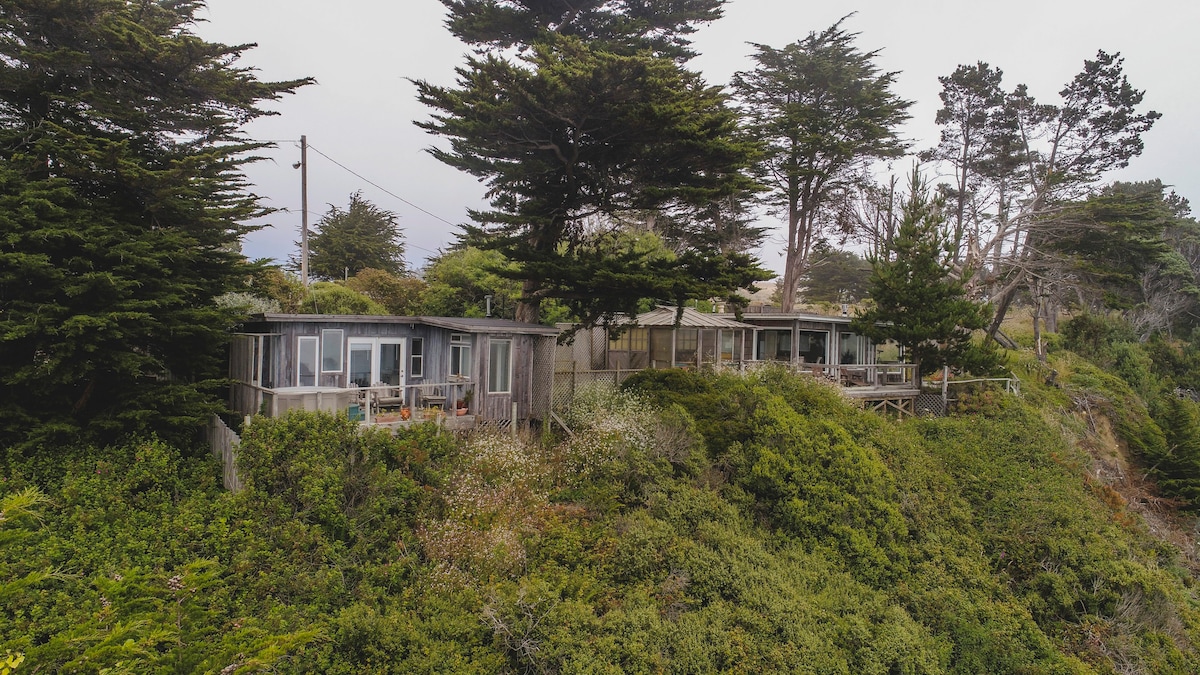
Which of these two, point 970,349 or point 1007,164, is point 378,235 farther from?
point 1007,164

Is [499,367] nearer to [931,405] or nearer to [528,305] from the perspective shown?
[528,305]

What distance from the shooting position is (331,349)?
40.0ft

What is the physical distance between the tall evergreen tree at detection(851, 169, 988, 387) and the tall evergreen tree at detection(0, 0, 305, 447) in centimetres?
1664

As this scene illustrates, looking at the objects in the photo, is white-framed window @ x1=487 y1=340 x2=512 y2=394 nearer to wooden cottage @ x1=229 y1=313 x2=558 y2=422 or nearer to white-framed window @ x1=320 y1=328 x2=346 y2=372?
wooden cottage @ x1=229 y1=313 x2=558 y2=422

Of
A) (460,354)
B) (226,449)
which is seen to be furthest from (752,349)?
(226,449)

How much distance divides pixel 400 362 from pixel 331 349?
153cm

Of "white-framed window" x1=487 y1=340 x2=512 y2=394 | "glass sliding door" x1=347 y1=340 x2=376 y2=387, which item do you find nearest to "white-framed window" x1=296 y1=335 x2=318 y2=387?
"glass sliding door" x1=347 y1=340 x2=376 y2=387

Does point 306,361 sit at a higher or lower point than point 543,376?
higher

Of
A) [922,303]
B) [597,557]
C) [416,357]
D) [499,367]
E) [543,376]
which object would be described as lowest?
[597,557]

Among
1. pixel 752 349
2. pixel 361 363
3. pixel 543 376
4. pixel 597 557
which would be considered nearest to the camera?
pixel 597 557

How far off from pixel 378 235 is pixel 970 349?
28945 mm

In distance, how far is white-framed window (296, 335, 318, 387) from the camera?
1188 centimetres

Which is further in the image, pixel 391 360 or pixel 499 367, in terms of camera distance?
pixel 391 360

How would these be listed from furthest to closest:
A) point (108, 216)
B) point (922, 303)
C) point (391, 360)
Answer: point (922, 303), point (391, 360), point (108, 216)
